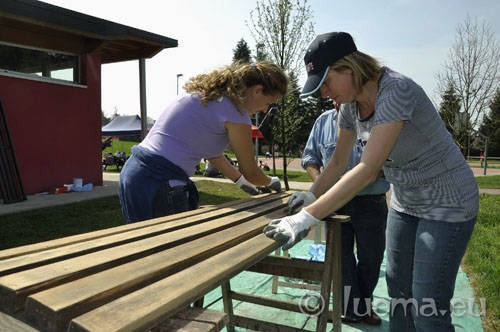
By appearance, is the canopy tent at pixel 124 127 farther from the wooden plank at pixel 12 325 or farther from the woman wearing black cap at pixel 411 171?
the wooden plank at pixel 12 325

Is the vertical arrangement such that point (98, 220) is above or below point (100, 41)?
below

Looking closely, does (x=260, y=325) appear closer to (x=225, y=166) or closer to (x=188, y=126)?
(x=225, y=166)

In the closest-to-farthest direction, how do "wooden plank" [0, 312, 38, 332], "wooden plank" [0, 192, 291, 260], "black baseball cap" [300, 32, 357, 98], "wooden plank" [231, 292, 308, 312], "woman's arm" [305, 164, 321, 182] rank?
"wooden plank" [0, 312, 38, 332] < "wooden plank" [0, 192, 291, 260] < "black baseball cap" [300, 32, 357, 98] < "wooden plank" [231, 292, 308, 312] < "woman's arm" [305, 164, 321, 182]

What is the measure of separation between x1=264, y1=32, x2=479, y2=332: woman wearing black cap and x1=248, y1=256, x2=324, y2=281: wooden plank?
1.95ft

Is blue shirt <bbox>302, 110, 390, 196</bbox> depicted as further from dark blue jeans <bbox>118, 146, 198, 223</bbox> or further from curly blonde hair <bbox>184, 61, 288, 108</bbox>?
dark blue jeans <bbox>118, 146, 198, 223</bbox>

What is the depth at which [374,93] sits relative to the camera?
180 cm

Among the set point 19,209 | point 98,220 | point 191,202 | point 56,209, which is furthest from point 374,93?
point 19,209

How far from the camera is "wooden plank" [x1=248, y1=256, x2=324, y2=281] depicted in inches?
87.9

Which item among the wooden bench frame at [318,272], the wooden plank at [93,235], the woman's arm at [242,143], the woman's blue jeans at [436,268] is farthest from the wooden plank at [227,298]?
the woman's blue jeans at [436,268]

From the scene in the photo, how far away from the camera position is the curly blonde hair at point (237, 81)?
6.59ft

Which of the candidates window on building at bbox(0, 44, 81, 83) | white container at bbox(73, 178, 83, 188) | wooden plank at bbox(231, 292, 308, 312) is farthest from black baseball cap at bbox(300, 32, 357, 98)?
white container at bbox(73, 178, 83, 188)

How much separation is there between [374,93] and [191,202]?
45.2 inches

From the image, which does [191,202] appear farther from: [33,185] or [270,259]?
[33,185]

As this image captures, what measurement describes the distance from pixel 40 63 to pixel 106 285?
9.29 meters
